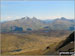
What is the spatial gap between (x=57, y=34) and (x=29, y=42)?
21102 mm

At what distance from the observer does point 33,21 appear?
132 m

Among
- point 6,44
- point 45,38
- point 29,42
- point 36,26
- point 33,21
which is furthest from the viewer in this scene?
point 33,21

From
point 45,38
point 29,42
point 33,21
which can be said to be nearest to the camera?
point 29,42

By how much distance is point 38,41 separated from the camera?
77.5 metres

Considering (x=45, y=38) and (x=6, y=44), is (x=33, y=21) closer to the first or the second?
(x=45, y=38)

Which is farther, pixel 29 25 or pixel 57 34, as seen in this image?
pixel 29 25

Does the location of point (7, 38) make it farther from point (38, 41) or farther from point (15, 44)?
point (38, 41)

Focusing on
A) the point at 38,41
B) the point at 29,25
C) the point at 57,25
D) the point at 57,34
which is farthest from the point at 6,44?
the point at 57,25

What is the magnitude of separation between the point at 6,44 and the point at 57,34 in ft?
105

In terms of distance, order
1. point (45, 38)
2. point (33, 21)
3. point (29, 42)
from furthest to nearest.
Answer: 1. point (33, 21)
2. point (45, 38)
3. point (29, 42)

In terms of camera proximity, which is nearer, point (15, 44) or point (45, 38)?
point (15, 44)

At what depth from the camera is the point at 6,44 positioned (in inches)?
2714

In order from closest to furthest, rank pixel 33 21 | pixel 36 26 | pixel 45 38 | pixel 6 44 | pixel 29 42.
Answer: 1. pixel 6 44
2. pixel 29 42
3. pixel 45 38
4. pixel 36 26
5. pixel 33 21

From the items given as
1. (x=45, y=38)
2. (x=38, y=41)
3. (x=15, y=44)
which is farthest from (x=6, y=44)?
(x=45, y=38)
